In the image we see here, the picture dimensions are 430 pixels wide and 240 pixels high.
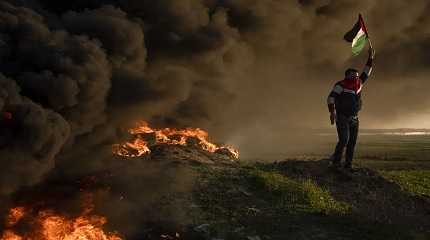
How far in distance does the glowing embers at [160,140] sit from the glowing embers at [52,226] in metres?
4.70

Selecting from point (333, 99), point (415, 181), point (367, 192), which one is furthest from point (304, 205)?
point (415, 181)

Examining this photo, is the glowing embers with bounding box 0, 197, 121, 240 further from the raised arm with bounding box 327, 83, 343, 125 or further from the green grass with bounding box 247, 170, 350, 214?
the raised arm with bounding box 327, 83, 343, 125

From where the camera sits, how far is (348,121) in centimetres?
1697

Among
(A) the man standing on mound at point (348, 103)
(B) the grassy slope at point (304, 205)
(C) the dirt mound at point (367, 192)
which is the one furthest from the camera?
(A) the man standing on mound at point (348, 103)

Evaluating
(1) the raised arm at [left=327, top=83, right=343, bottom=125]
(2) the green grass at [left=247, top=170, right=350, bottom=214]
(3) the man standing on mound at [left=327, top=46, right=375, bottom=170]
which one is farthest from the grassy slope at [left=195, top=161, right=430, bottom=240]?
(1) the raised arm at [left=327, top=83, right=343, bottom=125]

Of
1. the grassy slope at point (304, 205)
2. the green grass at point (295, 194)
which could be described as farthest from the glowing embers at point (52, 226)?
the green grass at point (295, 194)

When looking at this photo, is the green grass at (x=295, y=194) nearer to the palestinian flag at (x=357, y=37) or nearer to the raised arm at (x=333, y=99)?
the raised arm at (x=333, y=99)

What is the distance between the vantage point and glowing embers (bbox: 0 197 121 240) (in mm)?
12141

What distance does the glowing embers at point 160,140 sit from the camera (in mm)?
18594

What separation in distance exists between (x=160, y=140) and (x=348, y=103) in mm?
7704

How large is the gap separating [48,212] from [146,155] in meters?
5.88

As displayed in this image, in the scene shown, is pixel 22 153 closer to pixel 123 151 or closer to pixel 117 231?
pixel 117 231

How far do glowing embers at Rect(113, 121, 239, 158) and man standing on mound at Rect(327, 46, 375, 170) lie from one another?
6180 mm

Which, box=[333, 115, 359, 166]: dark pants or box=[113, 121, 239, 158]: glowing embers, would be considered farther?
box=[113, 121, 239, 158]: glowing embers
